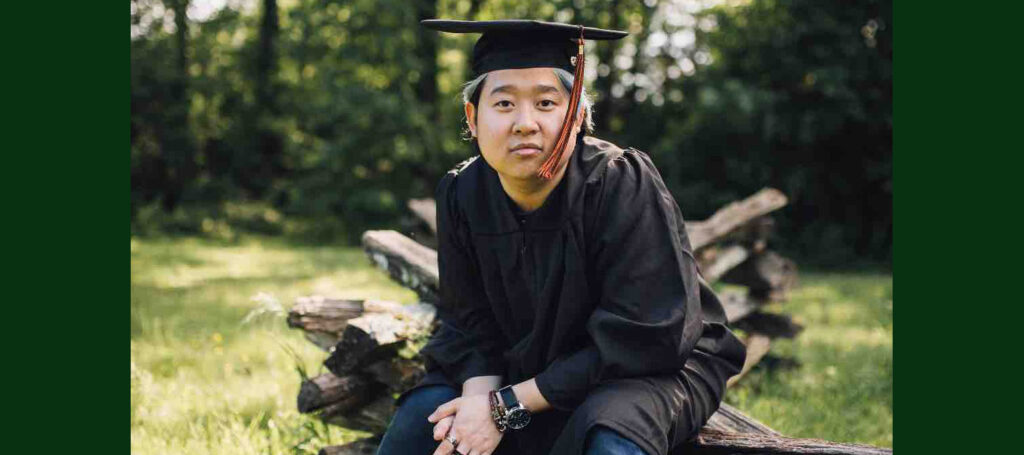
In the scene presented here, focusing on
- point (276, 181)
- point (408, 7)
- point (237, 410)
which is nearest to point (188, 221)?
point (276, 181)

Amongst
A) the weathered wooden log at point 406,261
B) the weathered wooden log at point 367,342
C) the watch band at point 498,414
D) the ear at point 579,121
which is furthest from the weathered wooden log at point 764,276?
the watch band at point 498,414

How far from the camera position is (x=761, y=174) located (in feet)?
43.6

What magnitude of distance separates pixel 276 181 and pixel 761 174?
10876 mm

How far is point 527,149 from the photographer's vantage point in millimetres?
2547

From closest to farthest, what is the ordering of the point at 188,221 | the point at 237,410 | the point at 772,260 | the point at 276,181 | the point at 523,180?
the point at 523,180, the point at 237,410, the point at 772,260, the point at 188,221, the point at 276,181

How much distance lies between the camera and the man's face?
2.54 meters

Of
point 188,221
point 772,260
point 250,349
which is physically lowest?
point 188,221

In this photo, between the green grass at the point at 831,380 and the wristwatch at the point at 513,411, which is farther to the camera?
the green grass at the point at 831,380

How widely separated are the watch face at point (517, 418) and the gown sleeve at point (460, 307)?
0.93 feet

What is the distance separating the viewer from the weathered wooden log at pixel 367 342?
324 cm

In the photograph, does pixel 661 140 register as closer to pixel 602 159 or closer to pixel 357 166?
pixel 357 166

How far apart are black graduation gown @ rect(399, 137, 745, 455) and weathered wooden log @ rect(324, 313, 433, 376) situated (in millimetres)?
387

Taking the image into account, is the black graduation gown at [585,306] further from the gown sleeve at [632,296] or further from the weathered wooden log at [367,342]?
the weathered wooden log at [367,342]

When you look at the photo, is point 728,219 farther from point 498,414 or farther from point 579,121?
point 498,414
